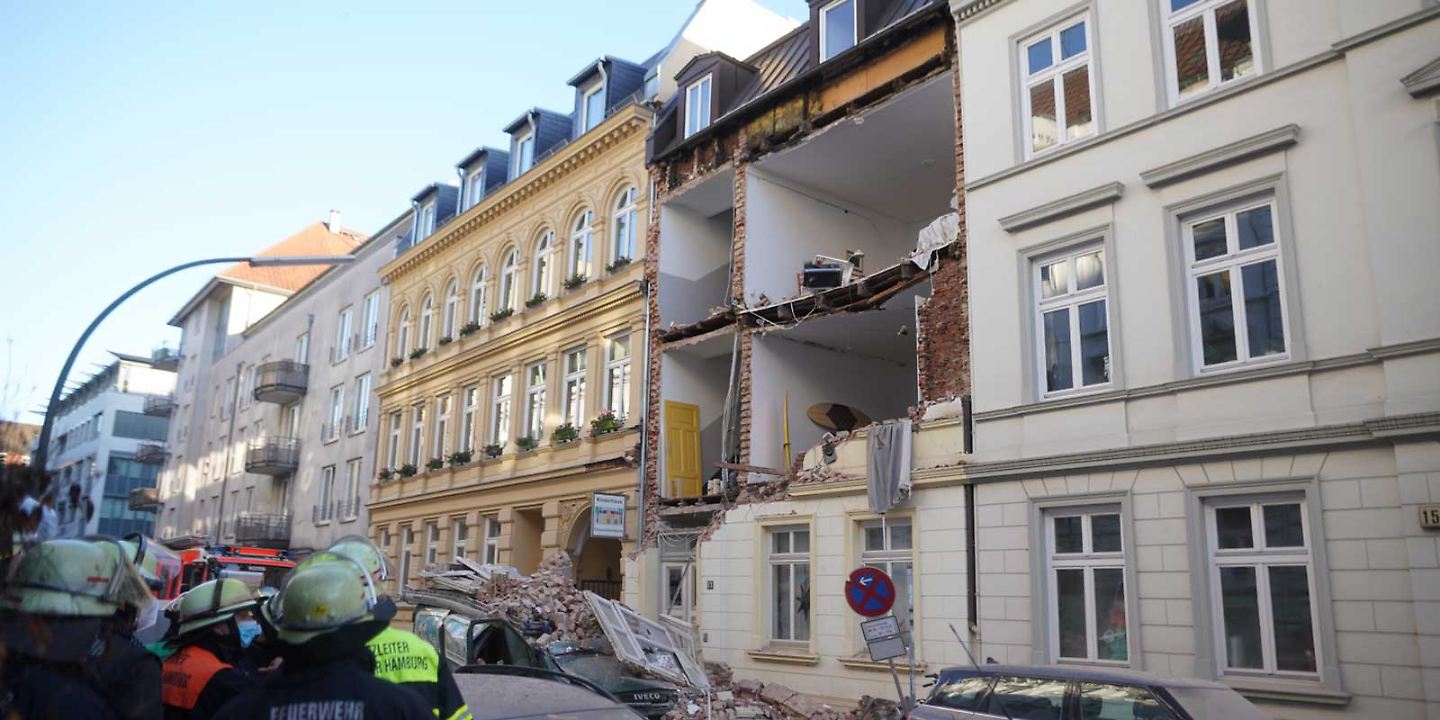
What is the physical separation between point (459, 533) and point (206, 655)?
25639mm

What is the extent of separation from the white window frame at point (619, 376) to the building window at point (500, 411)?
4.54 m

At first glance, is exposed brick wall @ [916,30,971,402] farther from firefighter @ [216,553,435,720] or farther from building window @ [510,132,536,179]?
building window @ [510,132,536,179]

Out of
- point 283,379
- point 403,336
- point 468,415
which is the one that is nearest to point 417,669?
point 468,415

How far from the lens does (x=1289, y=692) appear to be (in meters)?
10.9

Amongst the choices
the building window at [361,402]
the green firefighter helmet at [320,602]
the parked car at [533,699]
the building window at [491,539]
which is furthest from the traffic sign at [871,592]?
the building window at [361,402]

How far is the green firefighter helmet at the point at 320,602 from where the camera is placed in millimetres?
3131

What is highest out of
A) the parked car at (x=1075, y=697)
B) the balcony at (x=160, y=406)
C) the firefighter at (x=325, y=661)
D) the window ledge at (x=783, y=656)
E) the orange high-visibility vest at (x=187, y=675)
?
the balcony at (x=160, y=406)

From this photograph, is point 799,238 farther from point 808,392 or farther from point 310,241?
point 310,241

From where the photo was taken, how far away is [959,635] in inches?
557

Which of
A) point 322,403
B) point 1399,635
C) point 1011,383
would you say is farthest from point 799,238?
point 322,403

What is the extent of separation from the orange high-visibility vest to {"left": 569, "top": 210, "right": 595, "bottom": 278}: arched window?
2161 centimetres

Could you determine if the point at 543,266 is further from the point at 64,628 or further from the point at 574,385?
the point at 64,628

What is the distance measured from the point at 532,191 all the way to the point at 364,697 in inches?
1027

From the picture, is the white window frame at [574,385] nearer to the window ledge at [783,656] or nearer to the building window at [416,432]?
the building window at [416,432]
